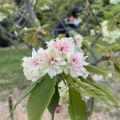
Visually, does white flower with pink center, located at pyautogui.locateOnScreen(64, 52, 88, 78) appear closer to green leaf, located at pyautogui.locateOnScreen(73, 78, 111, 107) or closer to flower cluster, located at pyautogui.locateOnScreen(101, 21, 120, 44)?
green leaf, located at pyautogui.locateOnScreen(73, 78, 111, 107)

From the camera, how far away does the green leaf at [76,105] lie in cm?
96

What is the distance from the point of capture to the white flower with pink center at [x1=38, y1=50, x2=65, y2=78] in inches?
38.5

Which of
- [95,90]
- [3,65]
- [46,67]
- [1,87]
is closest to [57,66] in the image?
[46,67]

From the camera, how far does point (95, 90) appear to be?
944mm

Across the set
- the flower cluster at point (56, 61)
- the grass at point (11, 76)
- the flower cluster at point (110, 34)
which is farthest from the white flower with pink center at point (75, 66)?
the grass at point (11, 76)

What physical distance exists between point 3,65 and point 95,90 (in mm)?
7285

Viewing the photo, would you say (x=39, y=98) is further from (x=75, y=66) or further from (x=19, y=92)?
(x=19, y=92)

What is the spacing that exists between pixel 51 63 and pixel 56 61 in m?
0.02

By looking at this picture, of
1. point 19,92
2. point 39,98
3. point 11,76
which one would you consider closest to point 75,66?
point 39,98

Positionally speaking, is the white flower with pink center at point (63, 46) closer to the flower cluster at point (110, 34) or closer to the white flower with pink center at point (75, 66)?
the white flower with pink center at point (75, 66)

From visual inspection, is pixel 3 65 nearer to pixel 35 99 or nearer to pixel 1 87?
pixel 1 87

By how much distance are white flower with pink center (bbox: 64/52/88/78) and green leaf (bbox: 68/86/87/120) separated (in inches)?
2.1

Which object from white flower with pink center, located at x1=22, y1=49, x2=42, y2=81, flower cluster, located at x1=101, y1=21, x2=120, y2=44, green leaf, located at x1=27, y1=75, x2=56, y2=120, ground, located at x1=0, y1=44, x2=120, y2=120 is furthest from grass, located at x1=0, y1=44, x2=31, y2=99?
green leaf, located at x1=27, y1=75, x2=56, y2=120

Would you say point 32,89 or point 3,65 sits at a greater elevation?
point 32,89
